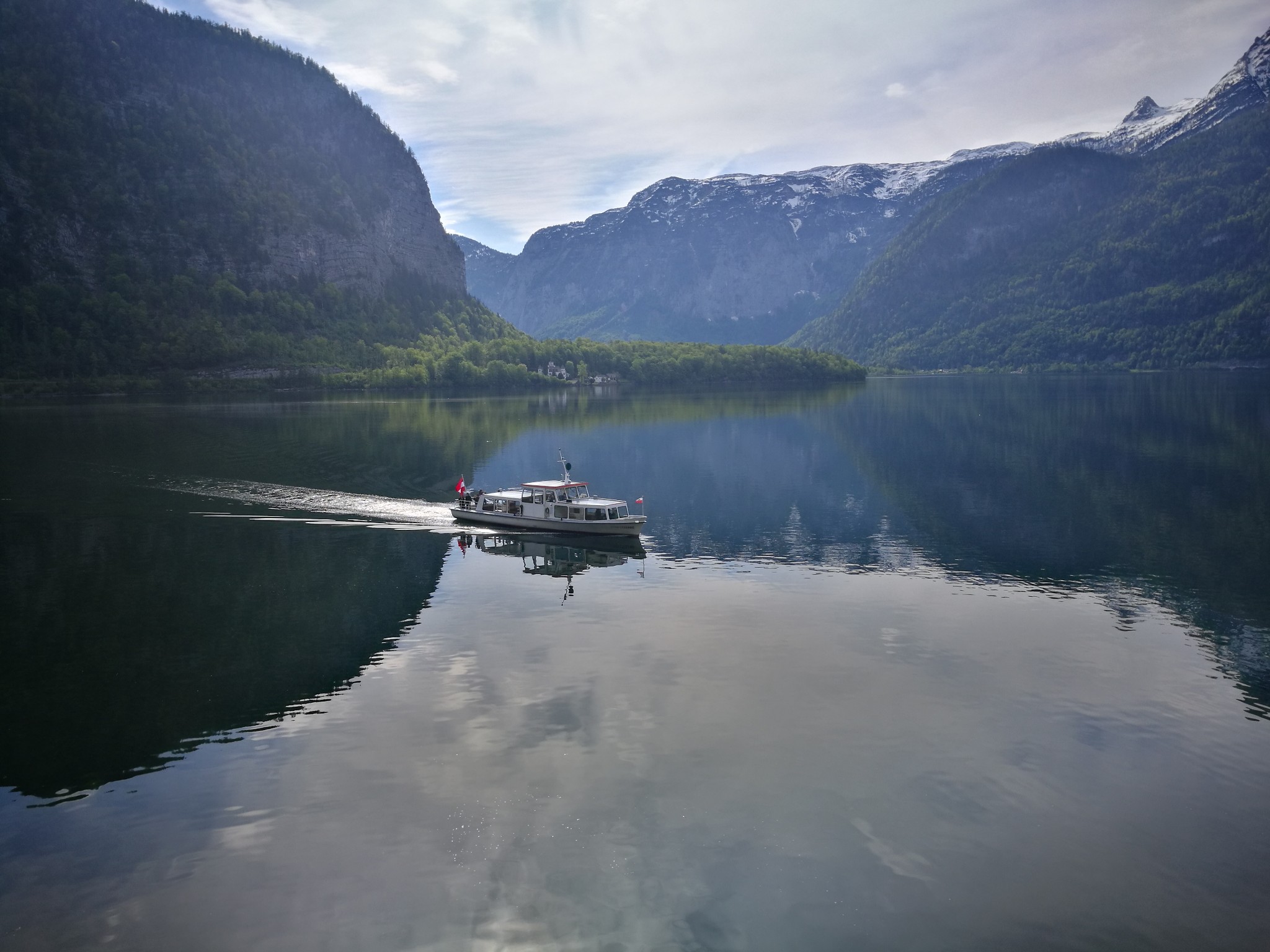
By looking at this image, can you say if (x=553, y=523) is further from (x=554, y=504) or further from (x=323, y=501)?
(x=323, y=501)

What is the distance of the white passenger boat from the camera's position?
200 feet

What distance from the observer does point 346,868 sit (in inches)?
830

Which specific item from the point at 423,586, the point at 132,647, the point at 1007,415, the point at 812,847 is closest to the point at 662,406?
the point at 1007,415

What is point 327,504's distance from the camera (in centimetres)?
7181

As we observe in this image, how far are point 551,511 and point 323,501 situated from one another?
2256 cm

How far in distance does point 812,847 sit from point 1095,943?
654cm

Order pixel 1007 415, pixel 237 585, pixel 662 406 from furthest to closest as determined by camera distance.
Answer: pixel 662 406 → pixel 1007 415 → pixel 237 585

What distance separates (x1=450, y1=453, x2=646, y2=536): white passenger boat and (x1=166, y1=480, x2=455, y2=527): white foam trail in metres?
2.94

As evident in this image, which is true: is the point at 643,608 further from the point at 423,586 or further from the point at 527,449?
the point at 527,449

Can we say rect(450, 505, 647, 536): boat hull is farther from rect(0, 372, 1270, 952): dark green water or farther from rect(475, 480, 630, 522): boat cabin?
rect(0, 372, 1270, 952): dark green water

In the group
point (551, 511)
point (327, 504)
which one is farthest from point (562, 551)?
point (327, 504)

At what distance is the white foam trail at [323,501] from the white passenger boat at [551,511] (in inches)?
116

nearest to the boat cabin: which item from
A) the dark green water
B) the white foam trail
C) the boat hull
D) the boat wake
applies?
the boat hull

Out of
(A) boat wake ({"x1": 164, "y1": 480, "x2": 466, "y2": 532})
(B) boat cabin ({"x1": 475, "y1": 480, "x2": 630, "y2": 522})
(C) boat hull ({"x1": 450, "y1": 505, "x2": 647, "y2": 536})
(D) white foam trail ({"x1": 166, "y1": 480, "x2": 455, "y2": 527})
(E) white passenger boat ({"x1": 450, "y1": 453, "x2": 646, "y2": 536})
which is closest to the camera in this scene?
(C) boat hull ({"x1": 450, "y1": 505, "x2": 647, "y2": 536})
